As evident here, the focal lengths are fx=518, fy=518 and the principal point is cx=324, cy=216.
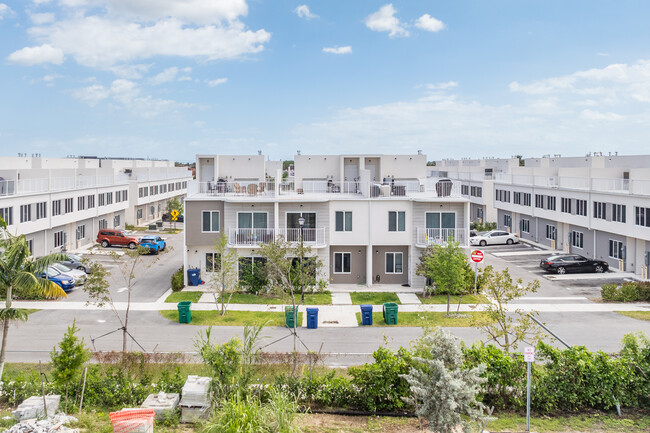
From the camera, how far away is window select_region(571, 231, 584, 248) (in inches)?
1567

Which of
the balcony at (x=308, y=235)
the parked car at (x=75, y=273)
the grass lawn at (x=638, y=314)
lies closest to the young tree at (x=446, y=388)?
the grass lawn at (x=638, y=314)

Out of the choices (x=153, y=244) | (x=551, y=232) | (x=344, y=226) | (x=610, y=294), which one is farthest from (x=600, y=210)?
(x=153, y=244)

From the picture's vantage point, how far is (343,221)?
30.0 metres

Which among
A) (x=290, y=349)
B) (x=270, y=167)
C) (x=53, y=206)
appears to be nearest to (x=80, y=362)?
(x=290, y=349)

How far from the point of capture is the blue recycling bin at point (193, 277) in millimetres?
29969

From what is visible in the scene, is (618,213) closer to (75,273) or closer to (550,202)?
(550,202)

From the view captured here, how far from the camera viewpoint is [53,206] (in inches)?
1468

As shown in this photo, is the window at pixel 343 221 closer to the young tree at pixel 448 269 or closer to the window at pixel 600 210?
the young tree at pixel 448 269

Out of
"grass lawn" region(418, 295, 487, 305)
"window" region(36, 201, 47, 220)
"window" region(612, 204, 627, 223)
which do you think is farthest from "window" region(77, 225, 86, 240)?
"window" region(612, 204, 627, 223)

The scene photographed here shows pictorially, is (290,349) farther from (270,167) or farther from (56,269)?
(270,167)

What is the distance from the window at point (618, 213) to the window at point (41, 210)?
127ft

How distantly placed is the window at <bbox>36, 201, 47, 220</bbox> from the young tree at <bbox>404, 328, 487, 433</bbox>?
31885 mm

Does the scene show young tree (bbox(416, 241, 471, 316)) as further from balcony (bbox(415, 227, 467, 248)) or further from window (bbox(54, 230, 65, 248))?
window (bbox(54, 230, 65, 248))

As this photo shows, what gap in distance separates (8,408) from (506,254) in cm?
3632
